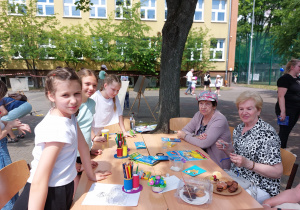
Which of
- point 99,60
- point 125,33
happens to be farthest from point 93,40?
point 125,33

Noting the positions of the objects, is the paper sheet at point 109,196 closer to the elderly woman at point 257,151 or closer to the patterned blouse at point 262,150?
the elderly woman at point 257,151

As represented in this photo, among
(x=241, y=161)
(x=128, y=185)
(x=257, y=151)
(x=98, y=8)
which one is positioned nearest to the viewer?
(x=128, y=185)

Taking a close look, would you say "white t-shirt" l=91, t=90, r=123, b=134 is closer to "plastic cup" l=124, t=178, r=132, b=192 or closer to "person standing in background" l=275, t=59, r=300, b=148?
"plastic cup" l=124, t=178, r=132, b=192

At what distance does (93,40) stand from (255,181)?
17.4m

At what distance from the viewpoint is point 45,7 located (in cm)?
1725

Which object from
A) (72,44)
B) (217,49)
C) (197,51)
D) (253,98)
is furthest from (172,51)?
(217,49)

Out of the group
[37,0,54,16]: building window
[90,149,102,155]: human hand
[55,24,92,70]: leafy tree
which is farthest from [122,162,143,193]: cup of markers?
[37,0,54,16]: building window

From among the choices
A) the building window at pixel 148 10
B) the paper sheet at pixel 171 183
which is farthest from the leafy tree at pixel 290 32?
the paper sheet at pixel 171 183

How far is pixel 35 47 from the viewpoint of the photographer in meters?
16.2

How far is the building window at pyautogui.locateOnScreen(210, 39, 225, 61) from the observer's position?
62.9 ft

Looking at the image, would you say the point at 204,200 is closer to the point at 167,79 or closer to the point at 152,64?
the point at 167,79

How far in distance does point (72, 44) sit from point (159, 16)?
814 centimetres

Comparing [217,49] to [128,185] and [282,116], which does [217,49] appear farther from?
[128,185]

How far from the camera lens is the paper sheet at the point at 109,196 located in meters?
1.43
